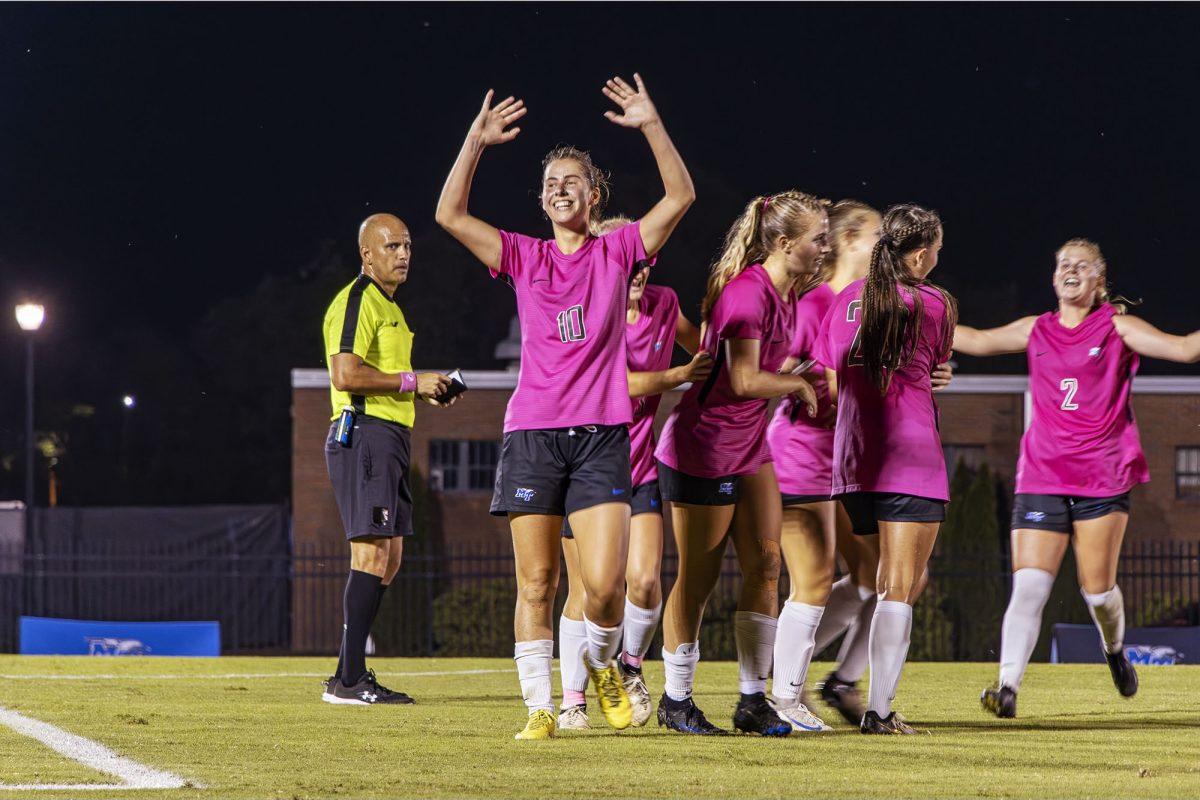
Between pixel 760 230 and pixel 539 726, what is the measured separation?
90.9 inches

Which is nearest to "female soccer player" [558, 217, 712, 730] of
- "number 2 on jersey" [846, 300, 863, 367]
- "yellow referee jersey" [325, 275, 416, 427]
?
"number 2 on jersey" [846, 300, 863, 367]

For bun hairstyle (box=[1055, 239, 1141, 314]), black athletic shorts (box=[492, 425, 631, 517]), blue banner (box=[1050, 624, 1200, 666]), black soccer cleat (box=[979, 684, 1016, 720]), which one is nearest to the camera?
black athletic shorts (box=[492, 425, 631, 517])

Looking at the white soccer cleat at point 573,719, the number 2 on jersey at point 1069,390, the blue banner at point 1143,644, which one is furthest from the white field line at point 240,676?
the blue banner at point 1143,644

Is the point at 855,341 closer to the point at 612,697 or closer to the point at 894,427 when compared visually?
the point at 894,427

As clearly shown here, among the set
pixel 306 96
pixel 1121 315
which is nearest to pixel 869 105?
pixel 306 96

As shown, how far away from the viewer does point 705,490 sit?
6473 mm

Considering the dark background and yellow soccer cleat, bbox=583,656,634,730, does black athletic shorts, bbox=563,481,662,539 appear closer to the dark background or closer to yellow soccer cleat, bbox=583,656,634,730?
yellow soccer cleat, bbox=583,656,634,730

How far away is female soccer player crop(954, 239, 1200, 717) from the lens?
7527 mm

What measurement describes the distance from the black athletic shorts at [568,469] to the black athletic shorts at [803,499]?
1124mm

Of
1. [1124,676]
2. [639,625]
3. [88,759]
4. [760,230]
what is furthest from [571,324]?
[1124,676]

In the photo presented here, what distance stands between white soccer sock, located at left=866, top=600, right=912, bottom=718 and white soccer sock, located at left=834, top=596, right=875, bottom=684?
547 millimetres

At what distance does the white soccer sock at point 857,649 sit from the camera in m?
7.00

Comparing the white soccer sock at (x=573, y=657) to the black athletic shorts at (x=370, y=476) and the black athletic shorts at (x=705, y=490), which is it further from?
the black athletic shorts at (x=370, y=476)

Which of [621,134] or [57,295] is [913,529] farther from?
[57,295]
